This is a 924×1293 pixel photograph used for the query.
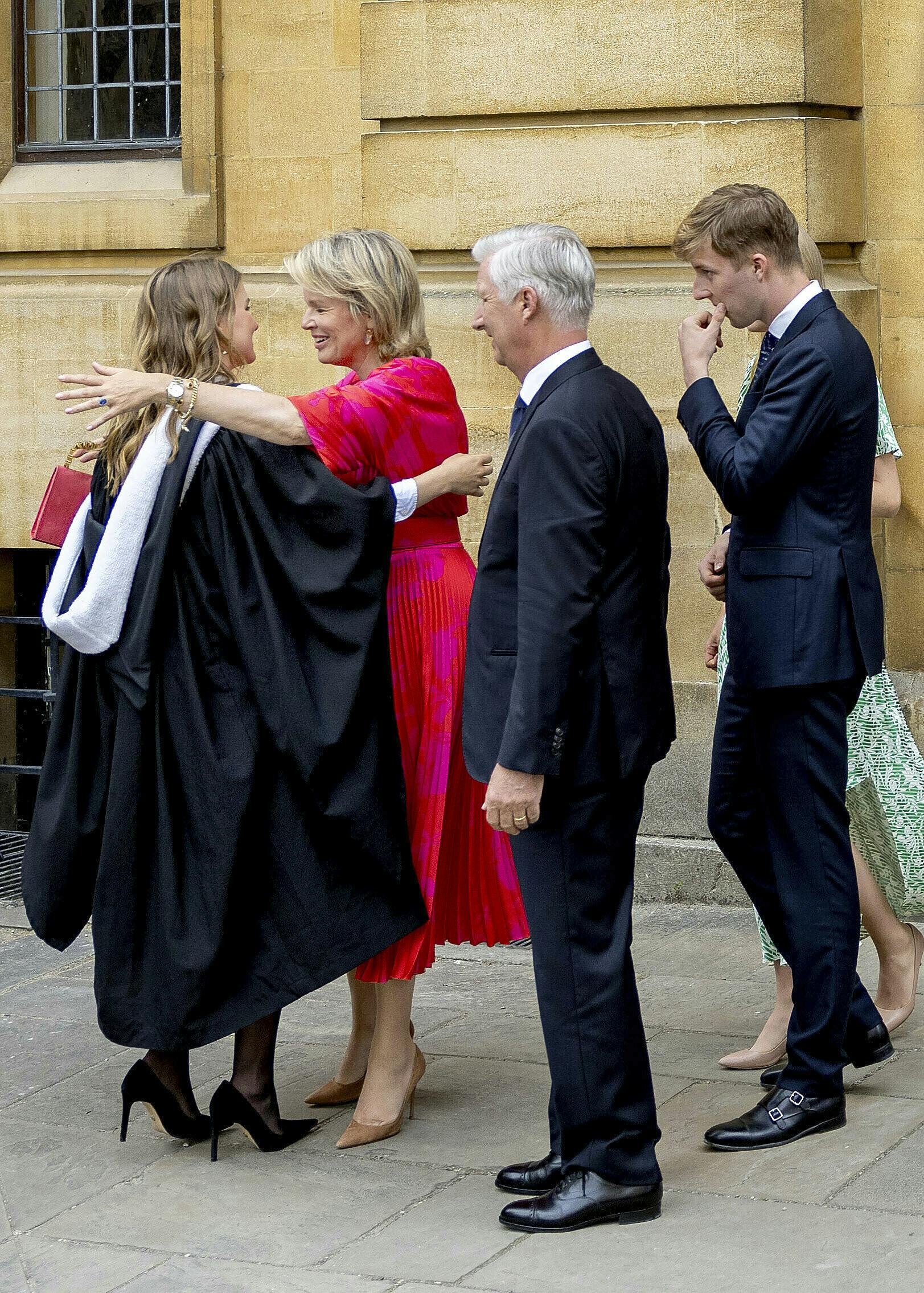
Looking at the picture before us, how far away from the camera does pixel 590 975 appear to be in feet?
11.2

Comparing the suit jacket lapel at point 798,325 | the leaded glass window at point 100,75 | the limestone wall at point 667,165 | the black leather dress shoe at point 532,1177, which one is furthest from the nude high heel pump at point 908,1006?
the leaded glass window at point 100,75

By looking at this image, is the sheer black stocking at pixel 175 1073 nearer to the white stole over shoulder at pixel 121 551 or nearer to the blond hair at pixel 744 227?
the white stole over shoulder at pixel 121 551

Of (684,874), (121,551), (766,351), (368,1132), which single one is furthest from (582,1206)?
(684,874)

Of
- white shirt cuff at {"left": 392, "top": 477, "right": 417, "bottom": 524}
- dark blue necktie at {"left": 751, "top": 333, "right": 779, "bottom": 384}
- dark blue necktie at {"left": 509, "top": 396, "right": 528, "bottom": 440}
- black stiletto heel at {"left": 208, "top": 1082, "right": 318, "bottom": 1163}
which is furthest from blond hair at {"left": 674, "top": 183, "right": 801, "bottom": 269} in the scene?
black stiletto heel at {"left": 208, "top": 1082, "right": 318, "bottom": 1163}

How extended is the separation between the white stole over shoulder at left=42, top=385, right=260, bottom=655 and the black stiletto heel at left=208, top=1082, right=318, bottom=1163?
101 cm

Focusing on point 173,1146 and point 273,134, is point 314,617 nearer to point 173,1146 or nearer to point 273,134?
point 173,1146

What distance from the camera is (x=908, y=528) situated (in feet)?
20.0

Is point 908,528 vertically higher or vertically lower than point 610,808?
higher

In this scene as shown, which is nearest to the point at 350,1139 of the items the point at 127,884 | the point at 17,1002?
the point at 127,884

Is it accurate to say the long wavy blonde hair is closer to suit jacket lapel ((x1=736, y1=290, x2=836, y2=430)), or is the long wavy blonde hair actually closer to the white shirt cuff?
the white shirt cuff

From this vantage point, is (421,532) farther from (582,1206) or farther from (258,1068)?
(582,1206)

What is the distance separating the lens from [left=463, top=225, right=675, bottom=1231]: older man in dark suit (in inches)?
131

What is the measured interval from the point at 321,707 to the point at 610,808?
768 mm

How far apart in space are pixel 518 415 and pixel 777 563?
25.8 inches
